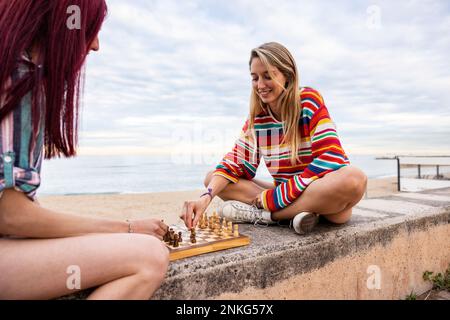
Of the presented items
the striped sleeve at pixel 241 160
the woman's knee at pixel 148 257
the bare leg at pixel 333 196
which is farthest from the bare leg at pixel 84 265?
the striped sleeve at pixel 241 160

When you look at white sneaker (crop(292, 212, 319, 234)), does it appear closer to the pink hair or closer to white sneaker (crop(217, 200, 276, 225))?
white sneaker (crop(217, 200, 276, 225))

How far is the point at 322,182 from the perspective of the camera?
75.2 inches

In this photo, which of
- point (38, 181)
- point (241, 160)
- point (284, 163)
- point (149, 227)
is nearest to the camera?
point (38, 181)

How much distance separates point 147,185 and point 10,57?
19.7 metres

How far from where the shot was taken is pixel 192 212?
192 centimetres

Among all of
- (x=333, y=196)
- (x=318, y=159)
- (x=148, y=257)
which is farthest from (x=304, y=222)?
(x=148, y=257)

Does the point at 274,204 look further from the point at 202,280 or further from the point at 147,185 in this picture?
the point at 147,185

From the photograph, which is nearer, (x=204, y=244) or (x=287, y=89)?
(x=204, y=244)

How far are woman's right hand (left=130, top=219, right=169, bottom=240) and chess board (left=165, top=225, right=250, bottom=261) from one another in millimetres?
163

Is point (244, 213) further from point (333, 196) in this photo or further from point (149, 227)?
point (149, 227)

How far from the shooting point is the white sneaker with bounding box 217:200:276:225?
7.31 feet

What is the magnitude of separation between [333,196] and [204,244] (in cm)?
78

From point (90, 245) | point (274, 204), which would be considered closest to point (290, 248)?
point (274, 204)

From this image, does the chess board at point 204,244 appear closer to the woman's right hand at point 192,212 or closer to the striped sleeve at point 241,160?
the woman's right hand at point 192,212
